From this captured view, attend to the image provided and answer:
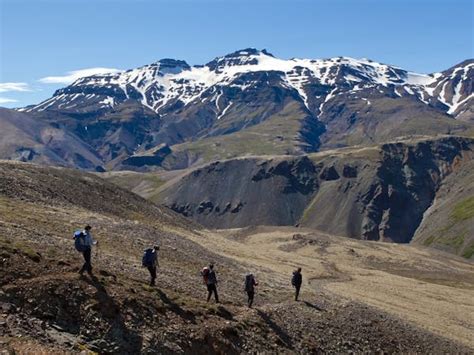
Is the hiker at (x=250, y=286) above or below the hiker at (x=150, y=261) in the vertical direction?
below

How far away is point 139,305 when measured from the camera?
3167 cm

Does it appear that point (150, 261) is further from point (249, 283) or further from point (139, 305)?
point (249, 283)

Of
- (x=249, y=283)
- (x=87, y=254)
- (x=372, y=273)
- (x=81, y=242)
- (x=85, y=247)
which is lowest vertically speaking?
(x=372, y=273)

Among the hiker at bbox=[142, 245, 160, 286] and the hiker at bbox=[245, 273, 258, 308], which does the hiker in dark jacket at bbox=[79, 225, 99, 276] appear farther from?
the hiker at bbox=[245, 273, 258, 308]

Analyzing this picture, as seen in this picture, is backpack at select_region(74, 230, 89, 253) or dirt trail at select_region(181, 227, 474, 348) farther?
dirt trail at select_region(181, 227, 474, 348)

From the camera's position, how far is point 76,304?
29.1m

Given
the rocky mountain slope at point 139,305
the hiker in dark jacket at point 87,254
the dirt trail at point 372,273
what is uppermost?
the hiker in dark jacket at point 87,254

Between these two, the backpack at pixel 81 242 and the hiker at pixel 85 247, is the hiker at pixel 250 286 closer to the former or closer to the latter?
the hiker at pixel 85 247

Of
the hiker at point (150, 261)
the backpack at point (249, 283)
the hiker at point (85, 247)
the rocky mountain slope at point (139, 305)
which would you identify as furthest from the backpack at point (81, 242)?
the backpack at point (249, 283)

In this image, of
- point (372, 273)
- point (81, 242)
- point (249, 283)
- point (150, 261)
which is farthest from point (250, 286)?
point (372, 273)

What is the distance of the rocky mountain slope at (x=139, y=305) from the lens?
28.0 metres

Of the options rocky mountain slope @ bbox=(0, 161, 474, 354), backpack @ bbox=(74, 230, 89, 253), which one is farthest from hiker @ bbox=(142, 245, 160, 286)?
backpack @ bbox=(74, 230, 89, 253)

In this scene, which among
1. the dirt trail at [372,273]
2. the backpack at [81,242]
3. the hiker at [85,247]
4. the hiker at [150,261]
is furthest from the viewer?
the dirt trail at [372,273]

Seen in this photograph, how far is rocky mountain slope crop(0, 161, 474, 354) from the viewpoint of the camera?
→ 91.8ft
